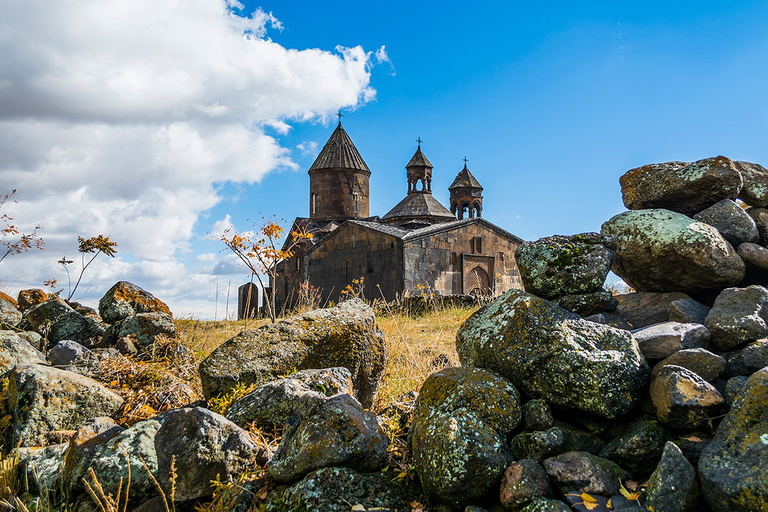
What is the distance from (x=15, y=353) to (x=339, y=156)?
2499 cm

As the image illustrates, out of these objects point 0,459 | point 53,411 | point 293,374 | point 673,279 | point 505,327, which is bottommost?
point 0,459

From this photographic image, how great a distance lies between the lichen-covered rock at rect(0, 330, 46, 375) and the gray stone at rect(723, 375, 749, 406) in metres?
5.74

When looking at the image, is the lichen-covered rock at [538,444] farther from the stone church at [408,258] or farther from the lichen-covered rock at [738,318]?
the stone church at [408,258]

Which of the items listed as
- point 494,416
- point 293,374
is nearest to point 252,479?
point 293,374

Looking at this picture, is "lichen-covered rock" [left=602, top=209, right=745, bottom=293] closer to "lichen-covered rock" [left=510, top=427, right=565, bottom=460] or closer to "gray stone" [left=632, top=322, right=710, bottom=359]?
"gray stone" [left=632, top=322, right=710, bottom=359]

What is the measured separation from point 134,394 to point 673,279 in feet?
14.0

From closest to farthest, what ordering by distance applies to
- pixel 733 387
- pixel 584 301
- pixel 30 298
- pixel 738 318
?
pixel 733 387, pixel 738 318, pixel 584 301, pixel 30 298

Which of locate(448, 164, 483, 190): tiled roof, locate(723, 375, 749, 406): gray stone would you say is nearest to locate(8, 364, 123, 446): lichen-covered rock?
locate(723, 375, 749, 406): gray stone

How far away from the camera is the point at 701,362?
2814 millimetres

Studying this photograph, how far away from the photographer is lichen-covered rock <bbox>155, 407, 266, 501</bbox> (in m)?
3.03

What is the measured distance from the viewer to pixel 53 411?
4.12m

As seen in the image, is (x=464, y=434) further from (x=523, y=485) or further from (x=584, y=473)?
(x=584, y=473)

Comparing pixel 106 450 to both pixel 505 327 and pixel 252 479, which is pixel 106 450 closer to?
pixel 252 479

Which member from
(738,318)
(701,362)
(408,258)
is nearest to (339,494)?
(701,362)
